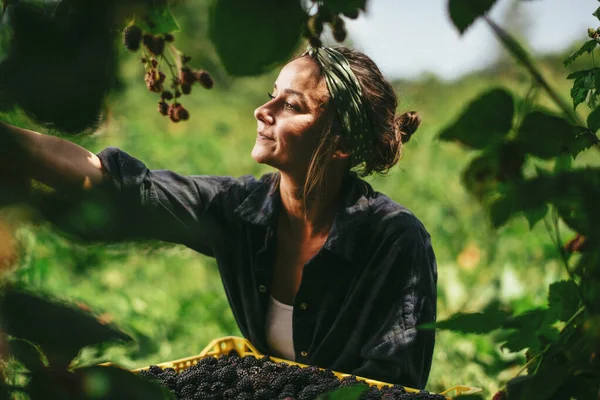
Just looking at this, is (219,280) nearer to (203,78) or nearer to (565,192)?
(203,78)

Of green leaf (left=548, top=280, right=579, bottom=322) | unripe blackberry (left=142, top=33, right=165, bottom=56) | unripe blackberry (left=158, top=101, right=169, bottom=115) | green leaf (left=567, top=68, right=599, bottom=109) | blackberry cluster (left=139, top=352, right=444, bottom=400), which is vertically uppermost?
unripe blackberry (left=142, top=33, right=165, bottom=56)

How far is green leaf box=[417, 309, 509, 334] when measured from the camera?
45cm

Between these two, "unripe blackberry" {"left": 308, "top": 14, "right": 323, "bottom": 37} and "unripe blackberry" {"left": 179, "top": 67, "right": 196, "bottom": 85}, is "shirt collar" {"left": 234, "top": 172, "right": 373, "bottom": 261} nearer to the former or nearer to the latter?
"unripe blackberry" {"left": 179, "top": 67, "right": 196, "bottom": 85}

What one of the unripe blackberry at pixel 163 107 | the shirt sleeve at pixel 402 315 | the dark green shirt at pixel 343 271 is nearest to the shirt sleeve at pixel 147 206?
the dark green shirt at pixel 343 271

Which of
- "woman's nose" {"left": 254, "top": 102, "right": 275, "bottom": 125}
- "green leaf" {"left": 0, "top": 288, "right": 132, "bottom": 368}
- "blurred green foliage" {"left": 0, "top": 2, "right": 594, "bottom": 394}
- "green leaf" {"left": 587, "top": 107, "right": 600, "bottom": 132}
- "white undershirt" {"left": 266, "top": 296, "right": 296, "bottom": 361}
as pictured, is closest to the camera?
"green leaf" {"left": 0, "top": 288, "right": 132, "bottom": 368}

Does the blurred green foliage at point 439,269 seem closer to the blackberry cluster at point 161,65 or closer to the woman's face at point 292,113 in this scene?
the woman's face at point 292,113

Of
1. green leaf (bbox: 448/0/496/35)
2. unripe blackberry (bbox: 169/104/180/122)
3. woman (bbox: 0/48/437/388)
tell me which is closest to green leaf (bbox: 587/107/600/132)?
green leaf (bbox: 448/0/496/35)

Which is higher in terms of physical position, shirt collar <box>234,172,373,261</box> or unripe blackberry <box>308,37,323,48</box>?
shirt collar <box>234,172,373,261</box>

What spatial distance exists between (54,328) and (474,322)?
27 centimetres

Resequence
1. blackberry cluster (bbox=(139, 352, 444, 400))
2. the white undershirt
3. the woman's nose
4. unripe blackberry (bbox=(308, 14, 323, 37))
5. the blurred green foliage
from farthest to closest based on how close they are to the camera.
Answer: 1. the blurred green foliage
2. the white undershirt
3. the woman's nose
4. blackberry cluster (bbox=(139, 352, 444, 400))
5. unripe blackberry (bbox=(308, 14, 323, 37))

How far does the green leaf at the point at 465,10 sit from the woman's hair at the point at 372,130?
2.99 ft

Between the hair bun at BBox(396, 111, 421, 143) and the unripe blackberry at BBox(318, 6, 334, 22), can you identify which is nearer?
the unripe blackberry at BBox(318, 6, 334, 22)

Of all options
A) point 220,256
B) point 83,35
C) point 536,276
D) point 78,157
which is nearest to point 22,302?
point 83,35

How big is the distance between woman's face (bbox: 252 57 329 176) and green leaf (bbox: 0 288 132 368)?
0.97 m
